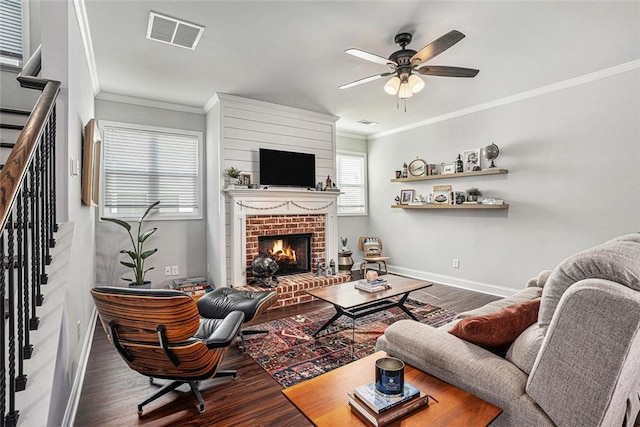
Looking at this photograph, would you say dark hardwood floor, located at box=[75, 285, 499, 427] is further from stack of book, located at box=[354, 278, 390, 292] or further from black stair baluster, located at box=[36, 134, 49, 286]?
stack of book, located at box=[354, 278, 390, 292]

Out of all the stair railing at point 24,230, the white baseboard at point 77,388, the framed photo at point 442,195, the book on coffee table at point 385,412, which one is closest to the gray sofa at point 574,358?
the book on coffee table at point 385,412

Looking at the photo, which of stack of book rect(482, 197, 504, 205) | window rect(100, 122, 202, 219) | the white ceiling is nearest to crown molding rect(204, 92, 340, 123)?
the white ceiling

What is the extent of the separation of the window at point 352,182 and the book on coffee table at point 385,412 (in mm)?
5178

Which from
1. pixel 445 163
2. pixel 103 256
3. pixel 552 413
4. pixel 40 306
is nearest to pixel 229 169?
pixel 103 256

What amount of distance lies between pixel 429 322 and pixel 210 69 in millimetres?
3677

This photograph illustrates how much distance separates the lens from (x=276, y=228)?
4.68 m

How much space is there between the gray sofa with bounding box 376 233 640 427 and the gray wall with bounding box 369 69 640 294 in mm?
2985

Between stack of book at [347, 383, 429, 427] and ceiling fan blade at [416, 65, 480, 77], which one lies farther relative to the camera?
ceiling fan blade at [416, 65, 480, 77]

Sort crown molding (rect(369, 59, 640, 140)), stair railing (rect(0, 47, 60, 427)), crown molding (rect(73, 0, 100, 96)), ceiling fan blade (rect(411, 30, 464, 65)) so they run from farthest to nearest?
crown molding (rect(369, 59, 640, 140)) → crown molding (rect(73, 0, 100, 96)) → ceiling fan blade (rect(411, 30, 464, 65)) → stair railing (rect(0, 47, 60, 427))

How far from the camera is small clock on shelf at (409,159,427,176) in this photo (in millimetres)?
5439

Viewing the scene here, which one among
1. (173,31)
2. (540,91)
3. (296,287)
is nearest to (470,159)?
(540,91)

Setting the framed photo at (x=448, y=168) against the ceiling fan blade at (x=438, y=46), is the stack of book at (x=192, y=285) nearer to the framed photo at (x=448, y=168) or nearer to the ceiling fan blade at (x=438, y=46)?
the ceiling fan blade at (x=438, y=46)

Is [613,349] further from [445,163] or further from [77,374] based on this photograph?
[445,163]

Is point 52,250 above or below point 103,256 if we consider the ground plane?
above
